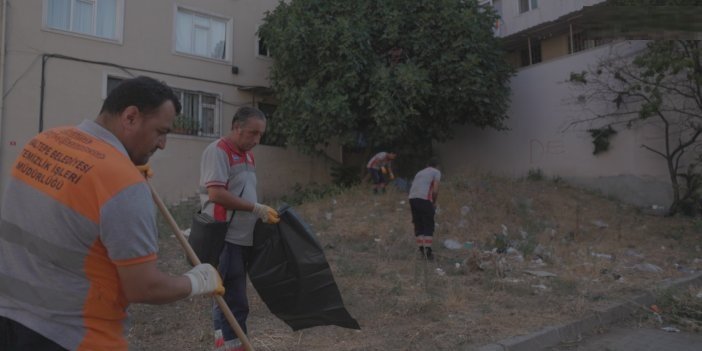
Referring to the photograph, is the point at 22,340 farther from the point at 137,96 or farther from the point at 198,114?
the point at 198,114

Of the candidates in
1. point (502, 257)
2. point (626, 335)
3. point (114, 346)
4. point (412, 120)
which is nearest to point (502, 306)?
point (626, 335)

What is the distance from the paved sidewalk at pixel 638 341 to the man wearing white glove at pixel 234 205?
2668mm

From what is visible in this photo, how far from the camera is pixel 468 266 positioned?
6.46 metres

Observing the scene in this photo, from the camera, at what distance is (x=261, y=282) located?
3.30 meters

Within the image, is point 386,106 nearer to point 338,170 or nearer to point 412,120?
point 412,120

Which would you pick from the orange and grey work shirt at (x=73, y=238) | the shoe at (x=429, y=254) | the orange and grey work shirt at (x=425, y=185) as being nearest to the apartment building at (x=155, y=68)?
the orange and grey work shirt at (x=425, y=185)

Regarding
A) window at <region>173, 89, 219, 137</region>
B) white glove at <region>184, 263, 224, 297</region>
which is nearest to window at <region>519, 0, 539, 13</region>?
window at <region>173, 89, 219, 137</region>

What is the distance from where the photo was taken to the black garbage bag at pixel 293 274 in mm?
3279

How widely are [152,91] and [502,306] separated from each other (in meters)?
4.21

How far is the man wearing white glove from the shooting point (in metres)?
3.12

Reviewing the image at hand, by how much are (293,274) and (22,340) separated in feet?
6.17

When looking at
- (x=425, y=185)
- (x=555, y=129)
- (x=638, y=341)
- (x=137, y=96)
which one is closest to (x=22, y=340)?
(x=137, y=96)

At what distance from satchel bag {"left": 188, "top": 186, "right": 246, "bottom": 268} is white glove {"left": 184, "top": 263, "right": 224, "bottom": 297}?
108 cm

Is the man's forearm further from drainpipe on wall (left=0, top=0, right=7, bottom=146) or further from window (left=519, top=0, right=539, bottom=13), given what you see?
window (left=519, top=0, right=539, bottom=13)
